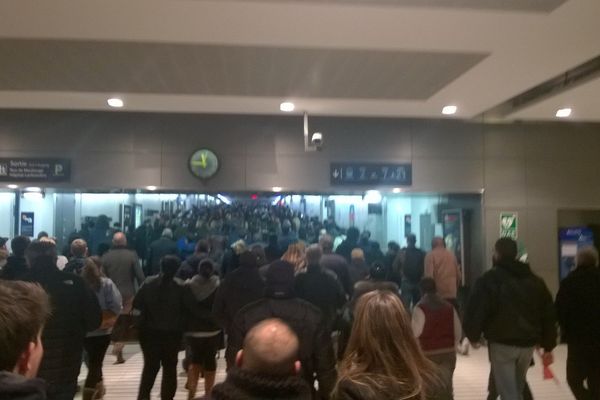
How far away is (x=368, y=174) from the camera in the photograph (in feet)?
26.0

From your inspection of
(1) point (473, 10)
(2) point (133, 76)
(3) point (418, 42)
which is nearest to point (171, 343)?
(2) point (133, 76)

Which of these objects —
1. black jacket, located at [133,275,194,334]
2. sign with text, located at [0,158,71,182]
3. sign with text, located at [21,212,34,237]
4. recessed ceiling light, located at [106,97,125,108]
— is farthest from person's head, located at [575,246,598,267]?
sign with text, located at [21,212,34,237]

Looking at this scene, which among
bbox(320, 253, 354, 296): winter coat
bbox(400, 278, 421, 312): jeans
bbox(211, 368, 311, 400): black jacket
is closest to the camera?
bbox(211, 368, 311, 400): black jacket

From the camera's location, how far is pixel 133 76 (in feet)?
18.8

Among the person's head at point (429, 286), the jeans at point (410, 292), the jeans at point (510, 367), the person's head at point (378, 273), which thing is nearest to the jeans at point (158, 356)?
Result: the person's head at point (378, 273)

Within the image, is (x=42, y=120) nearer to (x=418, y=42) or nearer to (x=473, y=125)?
(x=418, y=42)

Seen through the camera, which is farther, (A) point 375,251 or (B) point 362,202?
(B) point 362,202

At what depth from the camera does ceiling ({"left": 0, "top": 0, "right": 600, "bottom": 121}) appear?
4039mm

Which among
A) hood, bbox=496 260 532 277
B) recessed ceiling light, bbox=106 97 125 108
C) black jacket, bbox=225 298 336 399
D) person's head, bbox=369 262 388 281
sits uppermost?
recessed ceiling light, bbox=106 97 125 108

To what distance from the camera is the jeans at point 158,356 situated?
485 centimetres

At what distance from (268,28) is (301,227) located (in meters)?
5.24

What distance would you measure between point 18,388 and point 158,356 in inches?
138

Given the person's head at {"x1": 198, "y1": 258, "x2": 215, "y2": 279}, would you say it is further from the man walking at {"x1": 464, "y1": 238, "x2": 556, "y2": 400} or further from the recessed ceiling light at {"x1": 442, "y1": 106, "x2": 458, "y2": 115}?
the recessed ceiling light at {"x1": 442, "y1": 106, "x2": 458, "y2": 115}

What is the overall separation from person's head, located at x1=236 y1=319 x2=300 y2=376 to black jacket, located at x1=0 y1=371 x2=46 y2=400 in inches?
24.0
